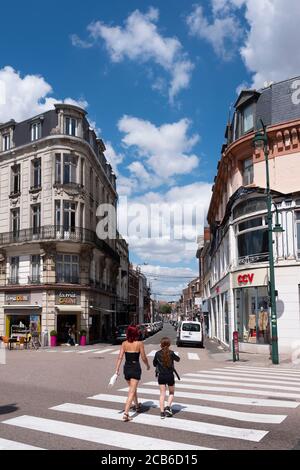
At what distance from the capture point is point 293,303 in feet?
74.3

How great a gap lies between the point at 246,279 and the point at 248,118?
906 centimetres

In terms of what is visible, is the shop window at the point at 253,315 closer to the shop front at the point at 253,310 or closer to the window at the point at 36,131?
the shop front at the point at 253,310

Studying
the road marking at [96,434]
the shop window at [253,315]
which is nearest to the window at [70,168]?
the shop window at [253,315]

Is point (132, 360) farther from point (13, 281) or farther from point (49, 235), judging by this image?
point (13, 281)

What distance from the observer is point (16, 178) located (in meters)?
40.8

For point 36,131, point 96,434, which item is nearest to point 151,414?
point 96,434

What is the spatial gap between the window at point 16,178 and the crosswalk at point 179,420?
101 feet

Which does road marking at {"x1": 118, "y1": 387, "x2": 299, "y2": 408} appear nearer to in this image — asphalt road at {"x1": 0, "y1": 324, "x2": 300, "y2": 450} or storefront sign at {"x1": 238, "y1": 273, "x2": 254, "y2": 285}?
asphalt road at {"x1": 0, "y1": 324, "x2": 300, "y2": 450}

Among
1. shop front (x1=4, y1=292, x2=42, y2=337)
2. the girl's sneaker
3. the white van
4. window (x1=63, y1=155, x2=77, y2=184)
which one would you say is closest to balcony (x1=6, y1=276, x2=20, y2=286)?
shop front (x1=4, y1=292, x2=42, y2=337)

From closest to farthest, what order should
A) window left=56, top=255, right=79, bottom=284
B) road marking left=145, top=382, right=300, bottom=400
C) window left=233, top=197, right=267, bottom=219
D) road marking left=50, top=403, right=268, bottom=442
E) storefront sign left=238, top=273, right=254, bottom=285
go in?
1. road marking left=50, top=403, right=268, bottom=442
2. road marking left=145, top=382, right=300, bottom=400
3. window left=233, top=197, right=267, bottom=219
4. storefront sign left=238, top=273, right=254, bottom=285
5. window left=56, top=255, right=79, bottom=284

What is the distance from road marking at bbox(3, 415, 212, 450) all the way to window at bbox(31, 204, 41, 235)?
101ft

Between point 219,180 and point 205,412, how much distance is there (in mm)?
26883

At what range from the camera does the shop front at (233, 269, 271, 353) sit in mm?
23391

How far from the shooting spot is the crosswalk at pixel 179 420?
6793mm
